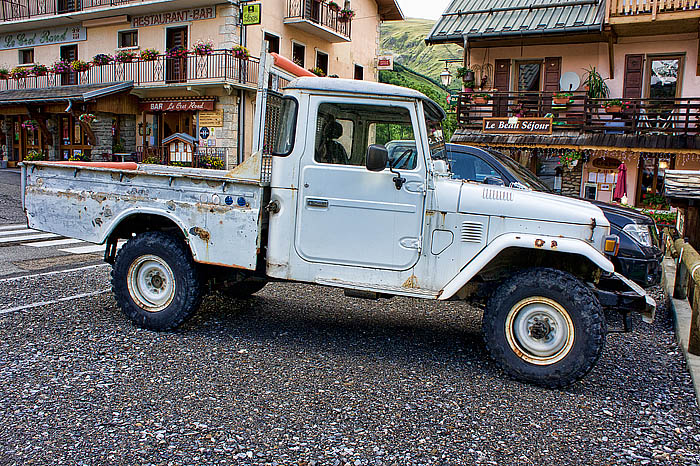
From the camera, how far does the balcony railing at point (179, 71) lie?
23609mm

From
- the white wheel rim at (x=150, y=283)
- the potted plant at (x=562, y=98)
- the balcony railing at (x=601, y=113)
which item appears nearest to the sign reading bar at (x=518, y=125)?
the balcony railing at (x=601, y=113)

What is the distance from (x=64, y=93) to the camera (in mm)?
25281

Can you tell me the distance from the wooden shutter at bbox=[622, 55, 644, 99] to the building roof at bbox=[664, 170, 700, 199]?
13.0 m

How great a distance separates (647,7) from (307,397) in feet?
57.6

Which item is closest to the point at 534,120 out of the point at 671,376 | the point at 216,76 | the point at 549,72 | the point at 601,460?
the point at 549,72

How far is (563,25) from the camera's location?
18250mm

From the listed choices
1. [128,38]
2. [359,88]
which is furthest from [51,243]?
[128,38]

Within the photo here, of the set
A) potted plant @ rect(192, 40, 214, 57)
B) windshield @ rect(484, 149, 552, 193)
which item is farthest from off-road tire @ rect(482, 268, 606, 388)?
potted plant @ rect(192, 40, 214, 57)

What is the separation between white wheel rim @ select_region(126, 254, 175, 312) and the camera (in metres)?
5.55

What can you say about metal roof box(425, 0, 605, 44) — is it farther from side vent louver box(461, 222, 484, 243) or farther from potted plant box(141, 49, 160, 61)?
side vent louver box(461, 222, 484, 243)

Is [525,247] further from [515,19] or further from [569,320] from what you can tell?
[515,19]

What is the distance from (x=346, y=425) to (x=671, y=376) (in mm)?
3085

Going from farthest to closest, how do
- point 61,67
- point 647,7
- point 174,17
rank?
point 61,67, point 174,17, point 647,7

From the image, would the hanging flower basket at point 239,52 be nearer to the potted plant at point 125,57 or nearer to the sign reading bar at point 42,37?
the potted plant at point 125,57
